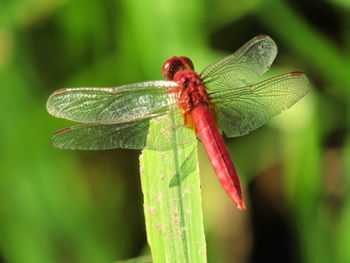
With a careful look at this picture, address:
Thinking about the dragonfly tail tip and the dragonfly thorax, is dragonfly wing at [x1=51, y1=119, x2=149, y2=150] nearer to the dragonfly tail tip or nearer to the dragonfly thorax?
the dragonfly thorax

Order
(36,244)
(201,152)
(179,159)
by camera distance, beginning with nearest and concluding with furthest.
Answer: (179,159) → (36,244) → (201,152)

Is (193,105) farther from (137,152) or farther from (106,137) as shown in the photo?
(137,152)

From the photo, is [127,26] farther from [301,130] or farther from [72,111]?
[301,130]

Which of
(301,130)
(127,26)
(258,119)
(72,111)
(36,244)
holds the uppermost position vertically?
(127,26)

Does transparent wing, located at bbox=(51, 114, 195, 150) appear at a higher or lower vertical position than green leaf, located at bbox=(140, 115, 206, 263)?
higher

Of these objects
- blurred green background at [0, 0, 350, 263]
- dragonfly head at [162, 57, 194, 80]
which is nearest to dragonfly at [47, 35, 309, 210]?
dragonfly head at [162, 57, 194, 80]

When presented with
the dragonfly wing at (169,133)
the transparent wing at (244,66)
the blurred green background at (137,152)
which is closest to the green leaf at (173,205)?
the dragonfly wing at (169,133)

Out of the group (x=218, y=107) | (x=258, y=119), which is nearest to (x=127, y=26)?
(x=218, y=107)

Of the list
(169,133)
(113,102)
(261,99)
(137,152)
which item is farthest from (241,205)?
(137,152)
